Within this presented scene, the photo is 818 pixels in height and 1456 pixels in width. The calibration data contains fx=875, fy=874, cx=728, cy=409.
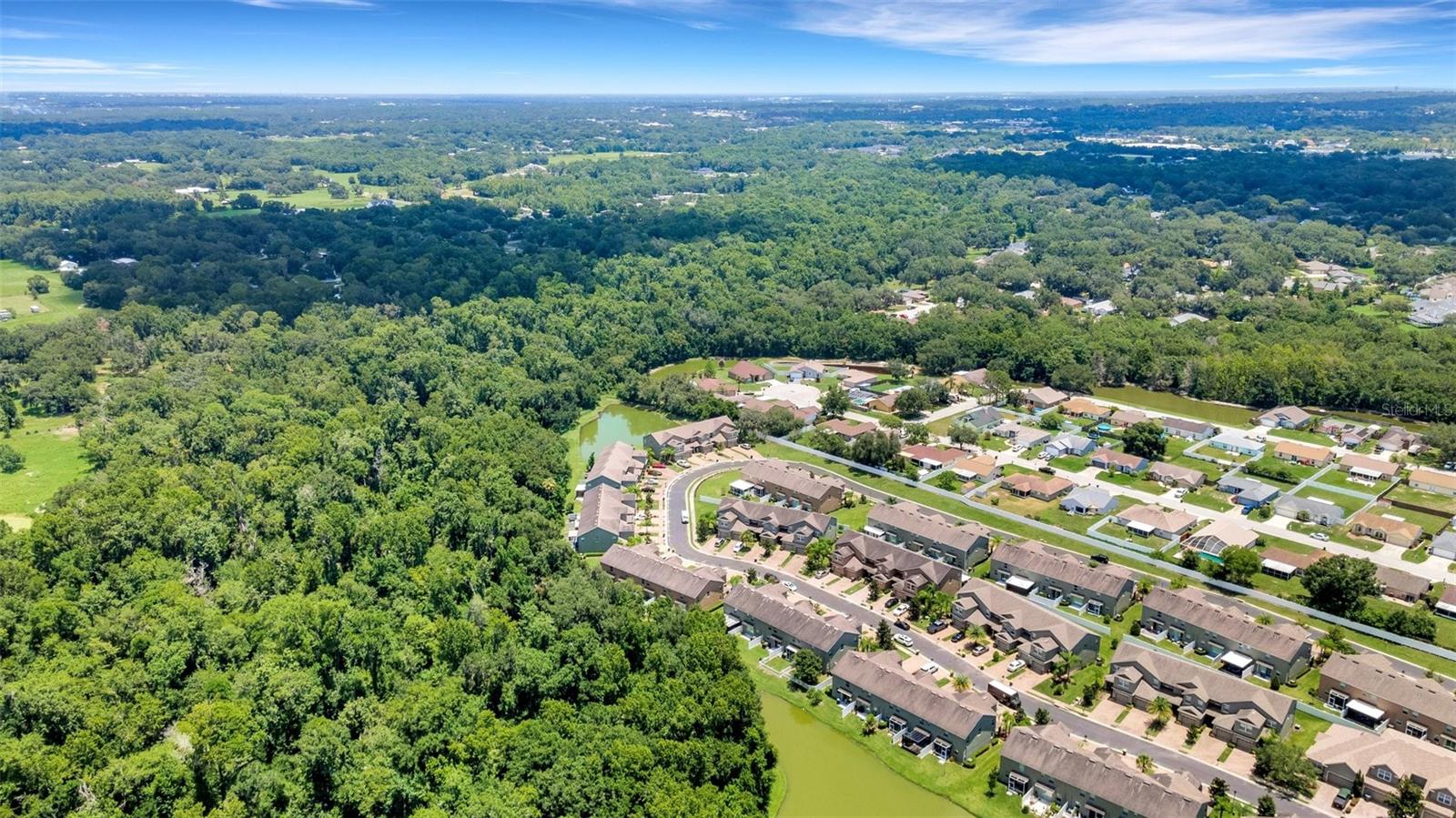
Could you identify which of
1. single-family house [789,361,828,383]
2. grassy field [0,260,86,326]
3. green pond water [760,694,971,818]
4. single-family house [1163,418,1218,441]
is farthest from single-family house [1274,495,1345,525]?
grassy field [0,260,86,326]

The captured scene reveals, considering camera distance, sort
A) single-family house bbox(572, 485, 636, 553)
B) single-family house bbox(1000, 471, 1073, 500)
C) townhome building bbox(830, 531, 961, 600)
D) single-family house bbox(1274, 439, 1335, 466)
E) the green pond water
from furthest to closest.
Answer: single-family house bbox(1274, 439, 1335, 466) < single-family house bbox(1000, 471, 1073, 500) < single-family house bbox(572, 485, 636, 553) < townhome building bbox(830, 531, 961, 600) < the green pond water

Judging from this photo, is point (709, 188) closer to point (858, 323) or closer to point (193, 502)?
point (858, 323)

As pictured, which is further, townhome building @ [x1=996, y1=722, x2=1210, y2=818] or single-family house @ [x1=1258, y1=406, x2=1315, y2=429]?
single-family house @ [x1=1258, y1=406, x2=1315, y2=429]

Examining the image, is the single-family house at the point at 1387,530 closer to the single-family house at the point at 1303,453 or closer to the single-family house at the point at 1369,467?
the single-family house at the point at 1369,467

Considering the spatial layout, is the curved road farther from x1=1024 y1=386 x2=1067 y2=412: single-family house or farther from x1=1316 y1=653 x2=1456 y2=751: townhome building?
x1=1024 y1=386 x2=1067 y2=412: single-family house

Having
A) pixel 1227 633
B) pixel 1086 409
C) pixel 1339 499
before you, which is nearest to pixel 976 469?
pixel 1086 409

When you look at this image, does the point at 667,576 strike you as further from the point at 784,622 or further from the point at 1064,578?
the point at 1064,578
